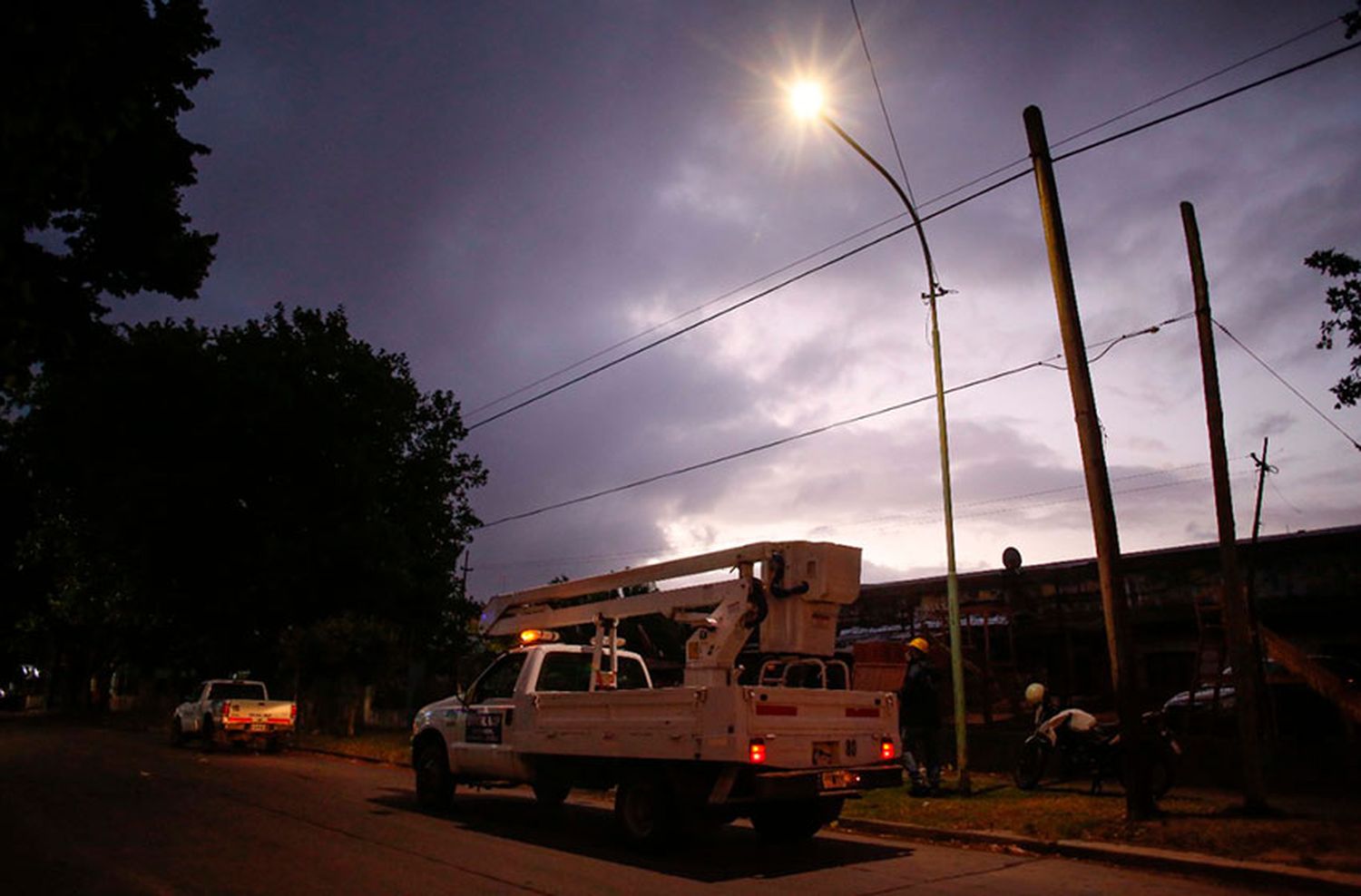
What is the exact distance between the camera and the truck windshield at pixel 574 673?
11109 millimetres

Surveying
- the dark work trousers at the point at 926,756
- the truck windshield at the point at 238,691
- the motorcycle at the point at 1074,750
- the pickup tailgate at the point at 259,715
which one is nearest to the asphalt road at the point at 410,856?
the dark work trousers at the point at 926,756

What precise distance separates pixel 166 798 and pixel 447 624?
73.6 feet

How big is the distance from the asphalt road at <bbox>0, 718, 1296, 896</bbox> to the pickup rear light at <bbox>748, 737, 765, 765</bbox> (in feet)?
3.10

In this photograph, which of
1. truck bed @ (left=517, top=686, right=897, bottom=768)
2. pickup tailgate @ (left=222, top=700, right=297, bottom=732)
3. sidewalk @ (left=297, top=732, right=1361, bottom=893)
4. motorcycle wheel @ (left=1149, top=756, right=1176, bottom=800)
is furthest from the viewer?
pickup tailgate @ (left=222, top=700, right=297, bottom=732)

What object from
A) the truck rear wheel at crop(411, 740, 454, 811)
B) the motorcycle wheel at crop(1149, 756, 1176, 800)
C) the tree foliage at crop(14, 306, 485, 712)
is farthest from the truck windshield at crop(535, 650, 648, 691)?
the tree foliage at crop(14, 306, 485, 712)

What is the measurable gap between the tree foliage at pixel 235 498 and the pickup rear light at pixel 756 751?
22054 mm

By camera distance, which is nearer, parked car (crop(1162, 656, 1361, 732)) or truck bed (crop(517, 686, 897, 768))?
truck bed (crop(517, 686, 897, 768))

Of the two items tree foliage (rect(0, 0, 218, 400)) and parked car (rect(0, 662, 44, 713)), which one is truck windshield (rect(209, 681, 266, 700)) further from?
parked car (rect(0, 662, 44, 713))

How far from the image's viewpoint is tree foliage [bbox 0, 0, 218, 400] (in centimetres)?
648

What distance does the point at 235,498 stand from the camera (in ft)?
99.1

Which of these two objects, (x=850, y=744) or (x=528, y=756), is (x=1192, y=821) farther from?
(x=528, y=756)

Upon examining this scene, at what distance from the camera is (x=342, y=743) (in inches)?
952

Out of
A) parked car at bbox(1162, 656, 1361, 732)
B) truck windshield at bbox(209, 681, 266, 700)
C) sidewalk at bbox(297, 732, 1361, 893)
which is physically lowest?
sidewalk at bbox(297, 732, 1361, 893)

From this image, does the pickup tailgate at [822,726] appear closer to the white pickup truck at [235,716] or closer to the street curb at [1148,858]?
the street curb at [1148,858]
